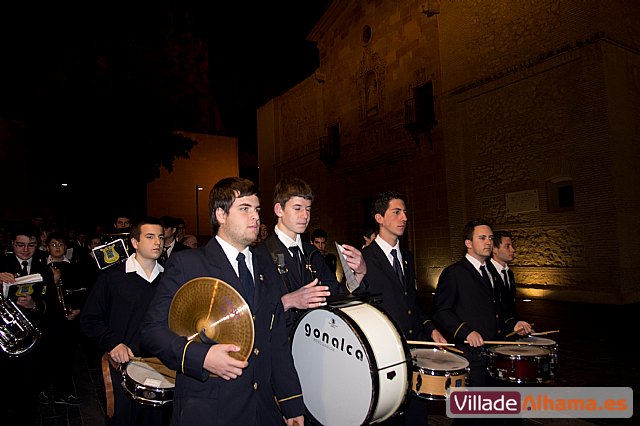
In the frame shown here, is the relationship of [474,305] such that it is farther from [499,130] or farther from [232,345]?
[499,130]

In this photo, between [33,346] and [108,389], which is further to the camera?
Answer: [33,346]

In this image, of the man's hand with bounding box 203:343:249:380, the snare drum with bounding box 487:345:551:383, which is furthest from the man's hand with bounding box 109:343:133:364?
the snare drum with bounding box 487:345:551:383

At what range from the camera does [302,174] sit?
938 inches

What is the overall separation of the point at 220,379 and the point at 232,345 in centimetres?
32

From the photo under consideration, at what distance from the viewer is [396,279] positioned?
372 cm

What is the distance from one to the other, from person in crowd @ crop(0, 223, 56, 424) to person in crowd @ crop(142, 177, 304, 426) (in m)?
3.26

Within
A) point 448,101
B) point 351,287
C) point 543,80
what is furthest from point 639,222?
point 351,287

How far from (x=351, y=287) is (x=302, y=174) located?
2075 cm

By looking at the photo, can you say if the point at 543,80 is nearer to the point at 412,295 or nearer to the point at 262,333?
the point at 412,295

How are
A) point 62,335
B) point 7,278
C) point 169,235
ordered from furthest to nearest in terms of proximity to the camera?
point 169,235 → point 62,335 → point 7,278

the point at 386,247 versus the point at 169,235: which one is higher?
the point at 169,235

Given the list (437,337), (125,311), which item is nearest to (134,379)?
(125,311)

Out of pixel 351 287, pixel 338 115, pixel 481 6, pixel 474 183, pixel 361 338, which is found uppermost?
pixel 481 6

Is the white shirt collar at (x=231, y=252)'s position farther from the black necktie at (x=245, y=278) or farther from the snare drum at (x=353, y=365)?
the snare drum at (x=353, y=365)
